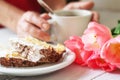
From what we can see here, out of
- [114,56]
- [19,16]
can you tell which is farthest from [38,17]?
[114,56]

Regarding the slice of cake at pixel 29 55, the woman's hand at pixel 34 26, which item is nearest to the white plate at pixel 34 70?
the slice of cake at pixel 29 55

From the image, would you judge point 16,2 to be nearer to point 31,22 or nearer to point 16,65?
point 31,22

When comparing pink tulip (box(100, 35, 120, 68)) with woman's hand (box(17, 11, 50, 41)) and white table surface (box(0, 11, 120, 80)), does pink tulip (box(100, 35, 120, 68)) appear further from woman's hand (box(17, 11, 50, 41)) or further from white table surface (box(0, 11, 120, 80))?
woman's hand (box(17, 11, 50, 41))

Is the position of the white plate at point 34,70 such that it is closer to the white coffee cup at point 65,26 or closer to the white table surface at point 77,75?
the white table surface at point 77,75

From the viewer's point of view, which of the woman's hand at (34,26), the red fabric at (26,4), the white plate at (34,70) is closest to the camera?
the white plate at (34,70)

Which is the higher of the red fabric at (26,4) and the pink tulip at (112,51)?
the red fabric at (26,4)

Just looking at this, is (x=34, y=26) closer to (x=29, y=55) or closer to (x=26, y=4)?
(x=29, y=55)
